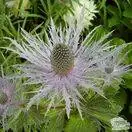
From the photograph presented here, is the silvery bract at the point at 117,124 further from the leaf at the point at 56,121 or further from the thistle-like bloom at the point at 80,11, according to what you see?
the thistle-like bloom at the point at 80,11

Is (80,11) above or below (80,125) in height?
above

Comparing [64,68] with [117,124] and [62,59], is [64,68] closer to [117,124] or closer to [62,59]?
[62,59]

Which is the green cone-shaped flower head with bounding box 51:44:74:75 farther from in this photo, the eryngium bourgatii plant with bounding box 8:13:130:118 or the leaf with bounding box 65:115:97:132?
the leaf with bounding box 65:115:97:132

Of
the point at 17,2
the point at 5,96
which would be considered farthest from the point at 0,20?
the point at 5,96

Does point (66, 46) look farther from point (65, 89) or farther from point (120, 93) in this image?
point (120, 93)

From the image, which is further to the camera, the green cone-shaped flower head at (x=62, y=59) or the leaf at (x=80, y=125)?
the leaf at (x=80, y=125)

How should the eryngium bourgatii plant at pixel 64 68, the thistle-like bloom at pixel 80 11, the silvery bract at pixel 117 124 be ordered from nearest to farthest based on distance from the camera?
the eryngium bourgatii plant at pixel 64 68 → the silvery bract at pixel 117 124 → the thistle-like bloom at pixel 80 11

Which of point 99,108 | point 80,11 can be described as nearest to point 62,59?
point 99,108

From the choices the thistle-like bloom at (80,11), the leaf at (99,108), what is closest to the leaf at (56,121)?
the leaf at (99,108)
